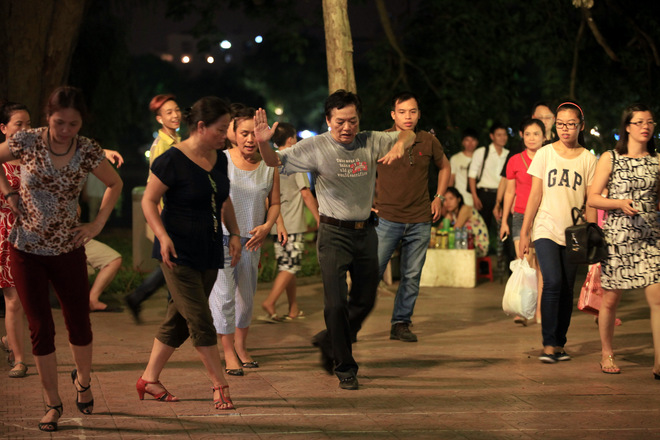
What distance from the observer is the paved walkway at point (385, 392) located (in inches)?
226

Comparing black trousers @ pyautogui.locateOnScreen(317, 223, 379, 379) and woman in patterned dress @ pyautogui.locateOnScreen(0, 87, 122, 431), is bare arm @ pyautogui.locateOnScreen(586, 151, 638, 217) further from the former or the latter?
woman in patterned dress @ pyautogui.locateOnScreen(0, 87, 122, 431)

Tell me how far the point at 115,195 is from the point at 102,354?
2505mm

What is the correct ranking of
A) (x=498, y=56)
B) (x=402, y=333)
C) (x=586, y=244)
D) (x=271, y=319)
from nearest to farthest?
(x=586, y=244) → (x=402, y=333) → (x=271, y=319) → (x=498, y=56)

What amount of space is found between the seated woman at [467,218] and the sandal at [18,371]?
7269mm

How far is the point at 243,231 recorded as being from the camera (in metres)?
7.60

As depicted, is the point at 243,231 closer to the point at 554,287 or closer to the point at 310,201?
the point at 310,201

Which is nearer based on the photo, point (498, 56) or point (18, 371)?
point (18, 371)

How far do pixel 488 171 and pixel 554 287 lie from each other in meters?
5.53

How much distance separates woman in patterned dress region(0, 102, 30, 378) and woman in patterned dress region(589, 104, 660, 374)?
4.43 metres

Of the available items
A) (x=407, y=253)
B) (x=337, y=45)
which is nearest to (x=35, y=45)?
(x=337, y=45)

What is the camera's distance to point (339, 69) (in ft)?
37.8

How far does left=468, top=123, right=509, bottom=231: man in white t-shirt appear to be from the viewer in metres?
13.1

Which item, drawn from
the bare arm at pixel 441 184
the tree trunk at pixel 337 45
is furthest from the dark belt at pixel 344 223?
the tree trunk at pixel 337 45

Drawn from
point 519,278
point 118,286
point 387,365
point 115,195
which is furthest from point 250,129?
point 118,286
